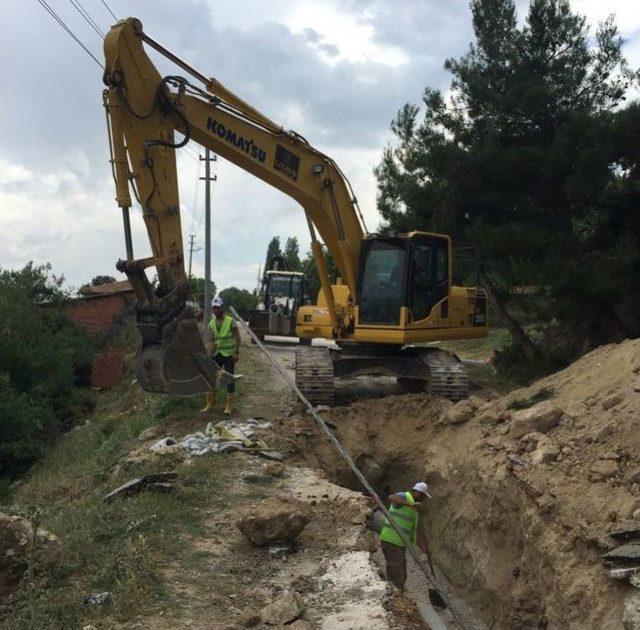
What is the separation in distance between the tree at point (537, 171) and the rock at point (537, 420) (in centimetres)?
418

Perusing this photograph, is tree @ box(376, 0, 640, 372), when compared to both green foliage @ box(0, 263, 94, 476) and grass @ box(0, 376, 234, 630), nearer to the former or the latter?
grass @ box(0, 376, 234, 630)

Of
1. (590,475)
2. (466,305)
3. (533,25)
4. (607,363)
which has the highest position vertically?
(533,25)

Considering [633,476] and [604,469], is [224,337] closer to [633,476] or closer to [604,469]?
[604,469]

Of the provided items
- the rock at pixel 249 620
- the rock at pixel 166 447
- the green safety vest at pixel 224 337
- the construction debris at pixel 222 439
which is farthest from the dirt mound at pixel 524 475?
the rock at pixel 249 620

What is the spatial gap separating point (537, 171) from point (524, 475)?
7.87 meters

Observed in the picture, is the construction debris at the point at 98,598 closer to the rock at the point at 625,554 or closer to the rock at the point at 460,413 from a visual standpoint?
the rock at the point at 625,554

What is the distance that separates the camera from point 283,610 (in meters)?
4.83

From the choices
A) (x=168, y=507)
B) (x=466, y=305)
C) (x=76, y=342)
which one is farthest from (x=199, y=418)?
(x=76, y=342)

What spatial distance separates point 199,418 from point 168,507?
11.9 feet

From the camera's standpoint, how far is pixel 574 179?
12.5 metres

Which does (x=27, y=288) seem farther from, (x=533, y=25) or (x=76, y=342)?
(x=533, y=25)

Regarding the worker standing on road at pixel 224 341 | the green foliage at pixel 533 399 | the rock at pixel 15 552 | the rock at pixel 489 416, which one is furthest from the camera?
the worker standing on road at pixel 224 341

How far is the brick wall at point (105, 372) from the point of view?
2573cm

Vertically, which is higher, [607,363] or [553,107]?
[553,107]
